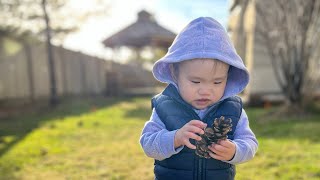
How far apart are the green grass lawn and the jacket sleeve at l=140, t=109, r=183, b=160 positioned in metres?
2.34

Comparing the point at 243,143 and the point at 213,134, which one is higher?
the point at 213,134

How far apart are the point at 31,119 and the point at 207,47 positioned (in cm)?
847

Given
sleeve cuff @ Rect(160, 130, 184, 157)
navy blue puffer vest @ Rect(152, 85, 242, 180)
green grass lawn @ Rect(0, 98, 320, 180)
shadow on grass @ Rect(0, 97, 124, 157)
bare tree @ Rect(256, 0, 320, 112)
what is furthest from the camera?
bare tree @ Rect(256, 0, 320, 112)

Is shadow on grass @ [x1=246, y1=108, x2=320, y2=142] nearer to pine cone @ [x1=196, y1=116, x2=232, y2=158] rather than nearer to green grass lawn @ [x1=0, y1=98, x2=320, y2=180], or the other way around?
green grass lawn @ [x1=0, y1=98, x2=320, y2=180]

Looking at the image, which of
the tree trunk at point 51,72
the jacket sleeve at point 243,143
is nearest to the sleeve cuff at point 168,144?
the jacket sleeve at point 243,143

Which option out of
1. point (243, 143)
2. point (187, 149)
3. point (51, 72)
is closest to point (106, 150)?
point (187, 149)

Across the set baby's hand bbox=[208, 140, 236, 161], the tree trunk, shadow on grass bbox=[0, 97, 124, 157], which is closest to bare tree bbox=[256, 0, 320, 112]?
shadow on grass bbox=[0, 97, 124, 157]

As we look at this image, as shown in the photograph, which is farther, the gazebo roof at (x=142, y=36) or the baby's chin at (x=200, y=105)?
the gazebo roof at (x=142, y=36)

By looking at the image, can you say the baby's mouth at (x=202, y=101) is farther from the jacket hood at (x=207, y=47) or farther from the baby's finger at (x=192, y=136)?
the baby's finger at (x=192, y=136)

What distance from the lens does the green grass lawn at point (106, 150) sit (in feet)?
15.3

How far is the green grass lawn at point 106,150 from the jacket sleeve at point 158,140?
2.34 meters

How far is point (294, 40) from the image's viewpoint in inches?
344

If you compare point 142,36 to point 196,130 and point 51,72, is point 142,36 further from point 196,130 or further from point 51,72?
point 196,130

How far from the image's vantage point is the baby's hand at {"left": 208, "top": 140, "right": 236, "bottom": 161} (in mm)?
1944
